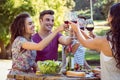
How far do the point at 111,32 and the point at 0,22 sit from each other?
41.2 feet

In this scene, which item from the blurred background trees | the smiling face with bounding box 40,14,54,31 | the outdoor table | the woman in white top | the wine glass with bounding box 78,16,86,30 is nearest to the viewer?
the woman in white top

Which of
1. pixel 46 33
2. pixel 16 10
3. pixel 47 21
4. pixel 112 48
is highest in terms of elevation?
pixel 16 10

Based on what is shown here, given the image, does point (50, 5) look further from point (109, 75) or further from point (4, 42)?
point (109, 75)

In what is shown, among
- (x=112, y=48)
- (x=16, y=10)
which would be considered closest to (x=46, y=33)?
(x=112, y=48)

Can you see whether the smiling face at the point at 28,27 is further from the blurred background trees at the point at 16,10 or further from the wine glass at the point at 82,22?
the blurred background trees at the point at 16,10

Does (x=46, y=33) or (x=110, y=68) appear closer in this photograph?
(x=110, y=68)

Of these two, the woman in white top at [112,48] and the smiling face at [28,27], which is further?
the smiling face at [28,27]

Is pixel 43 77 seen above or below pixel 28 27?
below

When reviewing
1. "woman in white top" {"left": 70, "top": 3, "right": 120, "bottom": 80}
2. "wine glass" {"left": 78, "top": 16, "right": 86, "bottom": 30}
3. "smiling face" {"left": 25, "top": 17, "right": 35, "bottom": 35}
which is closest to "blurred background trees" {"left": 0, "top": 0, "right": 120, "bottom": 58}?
"smiling face" {"left": 25, "top": 17, "right": 35, "bottom": 35}

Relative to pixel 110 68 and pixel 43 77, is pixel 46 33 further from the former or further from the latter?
pixel 110 68

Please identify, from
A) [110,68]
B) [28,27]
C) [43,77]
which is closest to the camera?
[110,68]

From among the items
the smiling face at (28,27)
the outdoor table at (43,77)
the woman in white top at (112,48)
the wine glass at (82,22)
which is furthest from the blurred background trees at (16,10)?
the woman in white top at (112,48)

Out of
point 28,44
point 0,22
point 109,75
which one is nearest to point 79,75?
point 109,75

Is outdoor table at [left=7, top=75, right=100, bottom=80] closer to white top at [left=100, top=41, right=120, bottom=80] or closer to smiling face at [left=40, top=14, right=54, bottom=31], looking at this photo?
white top at [left=100, top=41, right=120, bottom=80]
